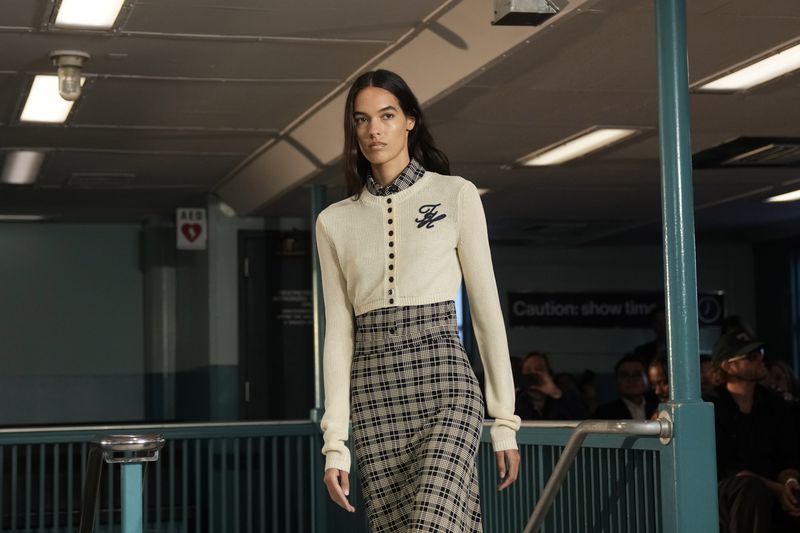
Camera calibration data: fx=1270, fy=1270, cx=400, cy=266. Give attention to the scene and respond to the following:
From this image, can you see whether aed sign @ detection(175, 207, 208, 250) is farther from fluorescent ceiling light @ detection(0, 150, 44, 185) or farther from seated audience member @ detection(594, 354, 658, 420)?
seated audience member @ detection(594, 354, 658, 420)

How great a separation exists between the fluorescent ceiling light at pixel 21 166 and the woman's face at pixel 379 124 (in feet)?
19.2

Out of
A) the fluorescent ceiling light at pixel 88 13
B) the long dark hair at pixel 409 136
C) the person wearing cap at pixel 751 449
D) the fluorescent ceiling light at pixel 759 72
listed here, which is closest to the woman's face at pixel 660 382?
the person wearing cap at pixel 751 449

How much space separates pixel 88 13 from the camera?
520cm

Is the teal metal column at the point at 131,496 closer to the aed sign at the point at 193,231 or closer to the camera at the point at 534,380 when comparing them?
the camera at the point at 534,380

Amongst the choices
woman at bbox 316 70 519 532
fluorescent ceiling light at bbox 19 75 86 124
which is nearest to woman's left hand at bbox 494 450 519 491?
woman at bbox 316 70 519 532

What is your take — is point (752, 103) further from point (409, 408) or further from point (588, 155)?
point (409, 408)

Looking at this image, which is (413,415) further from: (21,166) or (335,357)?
(21,166)

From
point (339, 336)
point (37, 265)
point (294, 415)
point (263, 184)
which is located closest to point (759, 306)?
point (294, 415)

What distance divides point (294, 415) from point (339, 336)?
7711 millimetres

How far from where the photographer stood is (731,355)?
6383mm

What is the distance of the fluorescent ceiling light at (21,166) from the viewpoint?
26.5ft

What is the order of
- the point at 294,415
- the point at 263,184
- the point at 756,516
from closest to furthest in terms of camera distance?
the point at 756,516, the point at 263,184, the point at 294,415

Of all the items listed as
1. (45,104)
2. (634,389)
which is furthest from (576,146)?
(45,104)

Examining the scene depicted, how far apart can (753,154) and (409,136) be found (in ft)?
18.4
